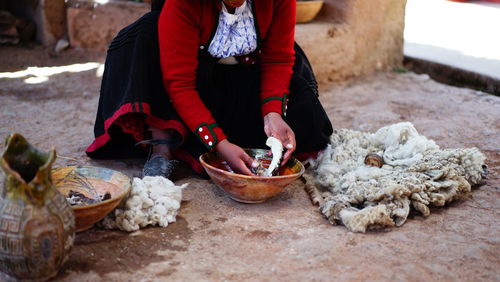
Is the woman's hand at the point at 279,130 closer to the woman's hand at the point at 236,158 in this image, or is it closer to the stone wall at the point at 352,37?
the woman's hand at the point at 236,158

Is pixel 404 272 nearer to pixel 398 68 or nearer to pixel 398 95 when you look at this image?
pixel 398 95

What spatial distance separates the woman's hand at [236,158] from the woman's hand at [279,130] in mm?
182

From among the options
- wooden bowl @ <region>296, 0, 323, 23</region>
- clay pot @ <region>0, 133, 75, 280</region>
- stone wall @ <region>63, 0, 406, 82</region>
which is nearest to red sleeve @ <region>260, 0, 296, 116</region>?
clay pot @ <region>0, 133, 75, 280</region>

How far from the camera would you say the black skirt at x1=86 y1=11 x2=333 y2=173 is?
7.89 feet

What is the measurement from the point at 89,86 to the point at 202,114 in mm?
1940

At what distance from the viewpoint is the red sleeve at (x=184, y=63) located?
2.28 m

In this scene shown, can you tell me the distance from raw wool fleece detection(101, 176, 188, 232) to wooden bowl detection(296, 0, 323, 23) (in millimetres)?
2387

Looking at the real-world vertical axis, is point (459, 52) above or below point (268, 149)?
below

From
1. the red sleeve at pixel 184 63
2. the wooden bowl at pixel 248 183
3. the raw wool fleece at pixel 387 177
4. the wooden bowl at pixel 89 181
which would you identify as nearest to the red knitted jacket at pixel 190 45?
the red sleeve at pixel 184 63

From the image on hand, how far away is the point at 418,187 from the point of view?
2256mm

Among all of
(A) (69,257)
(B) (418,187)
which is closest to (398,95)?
(B) (418,187)

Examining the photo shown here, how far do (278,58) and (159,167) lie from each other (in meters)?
0.71

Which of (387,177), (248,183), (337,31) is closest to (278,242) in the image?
(248,183)

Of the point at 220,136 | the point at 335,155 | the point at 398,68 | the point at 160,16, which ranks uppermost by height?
the point at 160,16
